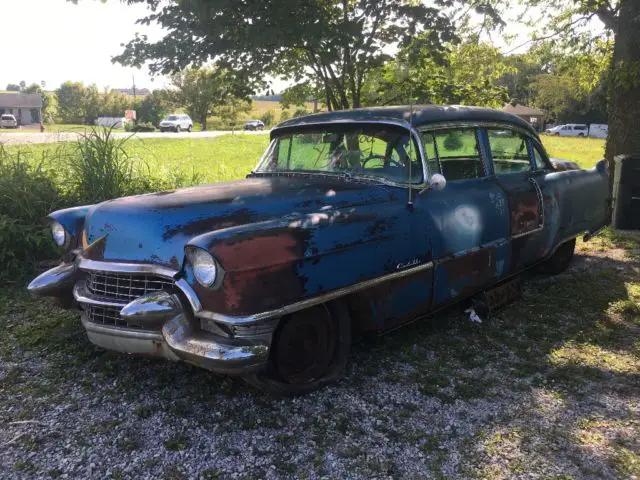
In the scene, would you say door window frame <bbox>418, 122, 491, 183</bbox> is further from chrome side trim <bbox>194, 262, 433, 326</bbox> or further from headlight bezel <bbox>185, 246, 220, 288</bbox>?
headlight bezel <bbox>185, 246, 220, 288</bbox>

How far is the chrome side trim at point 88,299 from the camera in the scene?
2954 mm

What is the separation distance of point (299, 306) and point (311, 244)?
332 millimetres

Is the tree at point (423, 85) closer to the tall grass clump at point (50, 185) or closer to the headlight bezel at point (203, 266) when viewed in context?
A: the tall grass clump at point (50, 185)

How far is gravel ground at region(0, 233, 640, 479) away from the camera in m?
2.49

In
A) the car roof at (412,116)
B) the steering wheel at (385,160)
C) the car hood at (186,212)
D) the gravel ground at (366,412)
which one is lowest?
the gravel ground at (366,412)

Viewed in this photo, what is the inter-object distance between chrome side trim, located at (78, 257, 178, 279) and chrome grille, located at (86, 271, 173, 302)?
38mm

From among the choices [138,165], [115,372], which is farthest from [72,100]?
[115,372]

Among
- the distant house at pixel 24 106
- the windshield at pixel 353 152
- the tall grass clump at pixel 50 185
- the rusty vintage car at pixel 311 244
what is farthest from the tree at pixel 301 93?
the distant house at pixel 24 106

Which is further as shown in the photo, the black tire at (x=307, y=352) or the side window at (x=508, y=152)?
the side window at (x=508, y=152)

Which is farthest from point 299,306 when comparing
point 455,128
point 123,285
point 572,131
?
point 572,131

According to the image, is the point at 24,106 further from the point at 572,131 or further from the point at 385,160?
the point at 385,160

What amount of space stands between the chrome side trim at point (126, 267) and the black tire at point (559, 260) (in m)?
4.00

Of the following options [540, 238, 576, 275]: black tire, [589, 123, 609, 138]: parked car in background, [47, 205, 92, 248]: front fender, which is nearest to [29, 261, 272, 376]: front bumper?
[47, 205, 92, 248]: front fender

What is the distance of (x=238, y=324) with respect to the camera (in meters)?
2.55
